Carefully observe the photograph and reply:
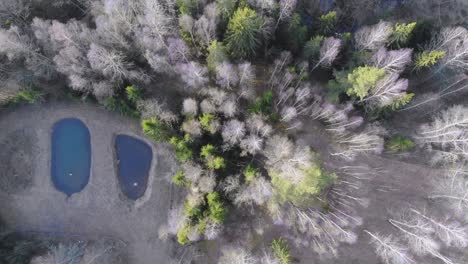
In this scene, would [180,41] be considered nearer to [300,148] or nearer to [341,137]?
[300,148]

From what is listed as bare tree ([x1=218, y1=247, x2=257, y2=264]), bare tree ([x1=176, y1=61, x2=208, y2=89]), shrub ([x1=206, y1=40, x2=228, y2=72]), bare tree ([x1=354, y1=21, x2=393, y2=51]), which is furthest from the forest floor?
shrub ([x1=206, y1=40, x2=228, y2=72])

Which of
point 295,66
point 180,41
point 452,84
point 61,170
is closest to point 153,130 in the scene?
point 180,41

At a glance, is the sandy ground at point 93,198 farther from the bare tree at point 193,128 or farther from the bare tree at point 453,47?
the bare tree at point 453,47

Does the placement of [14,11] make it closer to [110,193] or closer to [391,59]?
[110,193]

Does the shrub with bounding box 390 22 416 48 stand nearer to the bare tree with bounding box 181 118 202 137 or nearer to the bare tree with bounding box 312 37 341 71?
the bare tree with bounding box 312 37 341 71

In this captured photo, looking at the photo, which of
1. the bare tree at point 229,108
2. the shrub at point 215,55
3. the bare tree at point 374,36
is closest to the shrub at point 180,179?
the bare tree at point 229,108
